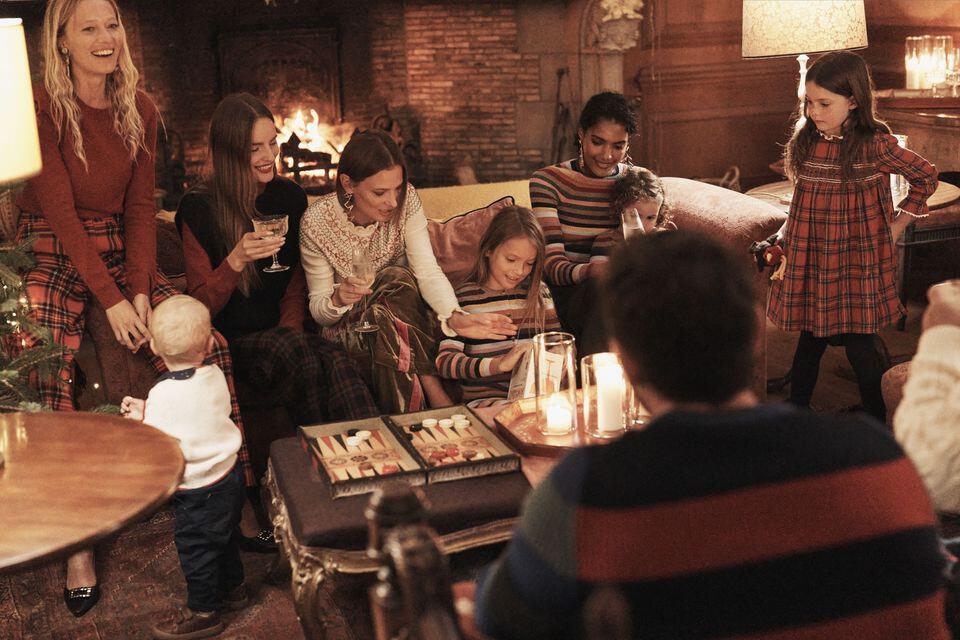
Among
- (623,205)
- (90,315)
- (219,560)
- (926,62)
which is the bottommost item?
(219,560)

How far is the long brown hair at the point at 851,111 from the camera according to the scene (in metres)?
2.83

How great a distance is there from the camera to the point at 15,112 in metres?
1.47

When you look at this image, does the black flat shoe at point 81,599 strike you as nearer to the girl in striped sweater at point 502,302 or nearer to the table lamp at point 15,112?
the girl in striped sweater at point 502,302

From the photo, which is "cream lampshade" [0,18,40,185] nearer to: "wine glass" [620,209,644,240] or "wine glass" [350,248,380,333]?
"wine glass" [350,248,380,333]

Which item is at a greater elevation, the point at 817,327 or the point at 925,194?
the point at 925,194

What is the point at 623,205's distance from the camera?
3176 mm

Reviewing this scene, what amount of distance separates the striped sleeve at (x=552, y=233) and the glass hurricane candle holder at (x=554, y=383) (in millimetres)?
878

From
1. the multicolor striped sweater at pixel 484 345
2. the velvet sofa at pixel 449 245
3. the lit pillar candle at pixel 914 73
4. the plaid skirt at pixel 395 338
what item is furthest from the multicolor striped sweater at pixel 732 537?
the lit pillar candle at pixel 914 73

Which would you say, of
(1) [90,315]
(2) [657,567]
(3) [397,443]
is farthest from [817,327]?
(2) [657,567]

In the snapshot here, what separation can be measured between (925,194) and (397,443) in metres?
1.71

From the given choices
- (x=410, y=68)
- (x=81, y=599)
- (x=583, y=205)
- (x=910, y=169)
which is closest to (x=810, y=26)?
(x=910, y=169)

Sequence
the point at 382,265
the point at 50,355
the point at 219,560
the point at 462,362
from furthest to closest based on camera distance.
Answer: the point at 382,265, the point at 462,362, the point at 50,355, the point at 219,560

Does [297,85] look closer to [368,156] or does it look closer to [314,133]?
[314,133]

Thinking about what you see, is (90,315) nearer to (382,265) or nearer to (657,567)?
(382,265)
